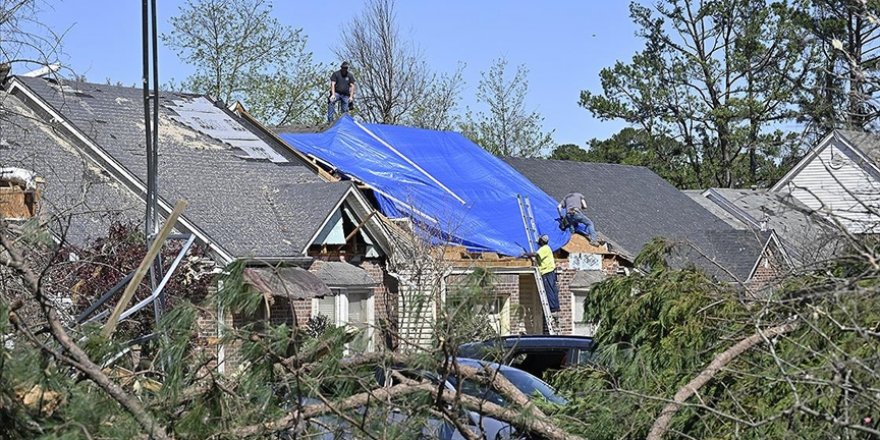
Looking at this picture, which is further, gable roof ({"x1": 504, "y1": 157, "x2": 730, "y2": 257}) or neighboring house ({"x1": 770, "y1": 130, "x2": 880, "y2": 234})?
gable roof ({"x1": 504, "y1": 157, "x2": 730, "y2": 257})

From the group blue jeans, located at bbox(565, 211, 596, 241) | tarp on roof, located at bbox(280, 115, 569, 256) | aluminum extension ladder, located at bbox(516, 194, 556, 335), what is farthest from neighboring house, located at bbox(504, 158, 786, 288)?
tarp on roof, located at bbox(280, 115, 569, 256)

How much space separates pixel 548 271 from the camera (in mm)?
23734

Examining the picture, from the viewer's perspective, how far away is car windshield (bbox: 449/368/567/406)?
653 centimetres

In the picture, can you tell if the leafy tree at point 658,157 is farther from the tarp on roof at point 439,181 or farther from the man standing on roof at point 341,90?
the tarp on roof at point 439,181

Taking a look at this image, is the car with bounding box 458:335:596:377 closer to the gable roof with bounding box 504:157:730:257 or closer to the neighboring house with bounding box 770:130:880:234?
the neighboring house with bounding box 770:130:880:234

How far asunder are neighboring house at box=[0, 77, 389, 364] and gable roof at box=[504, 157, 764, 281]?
769 centimetres

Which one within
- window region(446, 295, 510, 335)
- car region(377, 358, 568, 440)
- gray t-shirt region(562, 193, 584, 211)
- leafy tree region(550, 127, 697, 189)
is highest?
leafy tree region(550, 127, 697, 189)

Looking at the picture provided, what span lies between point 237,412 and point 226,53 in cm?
3489

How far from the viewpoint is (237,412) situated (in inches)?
230

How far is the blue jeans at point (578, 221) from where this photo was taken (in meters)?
25.3

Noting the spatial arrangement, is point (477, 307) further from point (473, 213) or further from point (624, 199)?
point (624, 199)

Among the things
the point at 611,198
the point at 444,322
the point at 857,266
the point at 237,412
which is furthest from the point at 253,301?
the point at 611,198

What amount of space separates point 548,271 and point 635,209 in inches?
346

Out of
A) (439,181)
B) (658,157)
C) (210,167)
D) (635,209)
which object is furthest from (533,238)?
(658,157)
